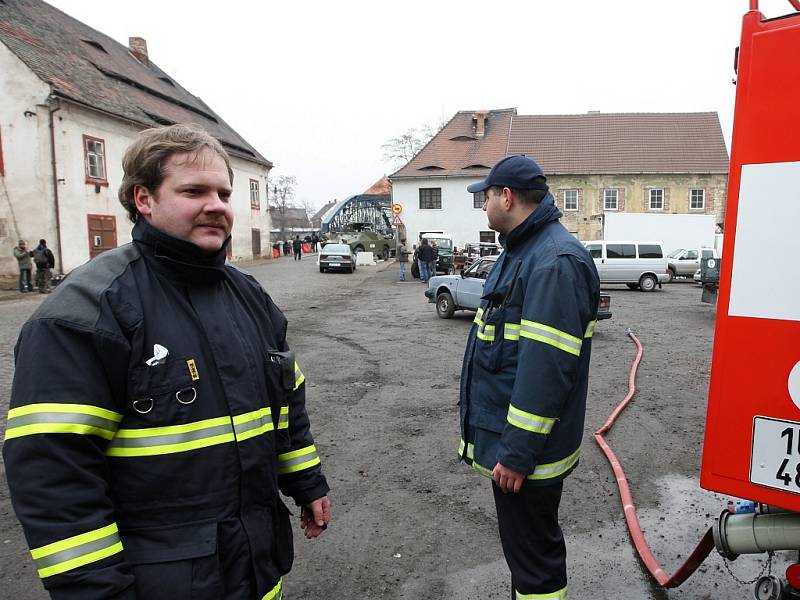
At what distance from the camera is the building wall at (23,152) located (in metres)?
19.8

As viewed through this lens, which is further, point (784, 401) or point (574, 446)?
point (574, 446)

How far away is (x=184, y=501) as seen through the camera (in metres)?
1.58

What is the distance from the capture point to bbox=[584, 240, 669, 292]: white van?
21047 millimetres

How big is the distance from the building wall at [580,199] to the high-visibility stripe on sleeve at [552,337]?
121 feet

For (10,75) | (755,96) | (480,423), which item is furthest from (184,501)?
(10,75)

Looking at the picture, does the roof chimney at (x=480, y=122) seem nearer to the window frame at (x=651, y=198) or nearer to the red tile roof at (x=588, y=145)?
the red tile roof at (x=588, y=145)

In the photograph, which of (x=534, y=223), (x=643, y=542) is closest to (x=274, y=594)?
(x=534, y=223)

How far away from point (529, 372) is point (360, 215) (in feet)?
142

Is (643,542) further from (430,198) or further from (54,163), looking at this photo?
(430,198)

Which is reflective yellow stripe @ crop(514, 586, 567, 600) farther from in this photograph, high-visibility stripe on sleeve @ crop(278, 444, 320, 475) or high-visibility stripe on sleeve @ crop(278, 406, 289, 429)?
high-visibility stripe on sleeve @ crop(278, 406, 289, 429)

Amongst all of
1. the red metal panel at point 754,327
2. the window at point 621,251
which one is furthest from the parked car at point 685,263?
the red metal panel at point 754,327

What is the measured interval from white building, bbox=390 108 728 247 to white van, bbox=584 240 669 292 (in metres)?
16.7

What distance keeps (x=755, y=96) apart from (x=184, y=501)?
6.88ft

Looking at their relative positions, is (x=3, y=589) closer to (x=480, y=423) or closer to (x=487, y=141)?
(x=480, y=423)
